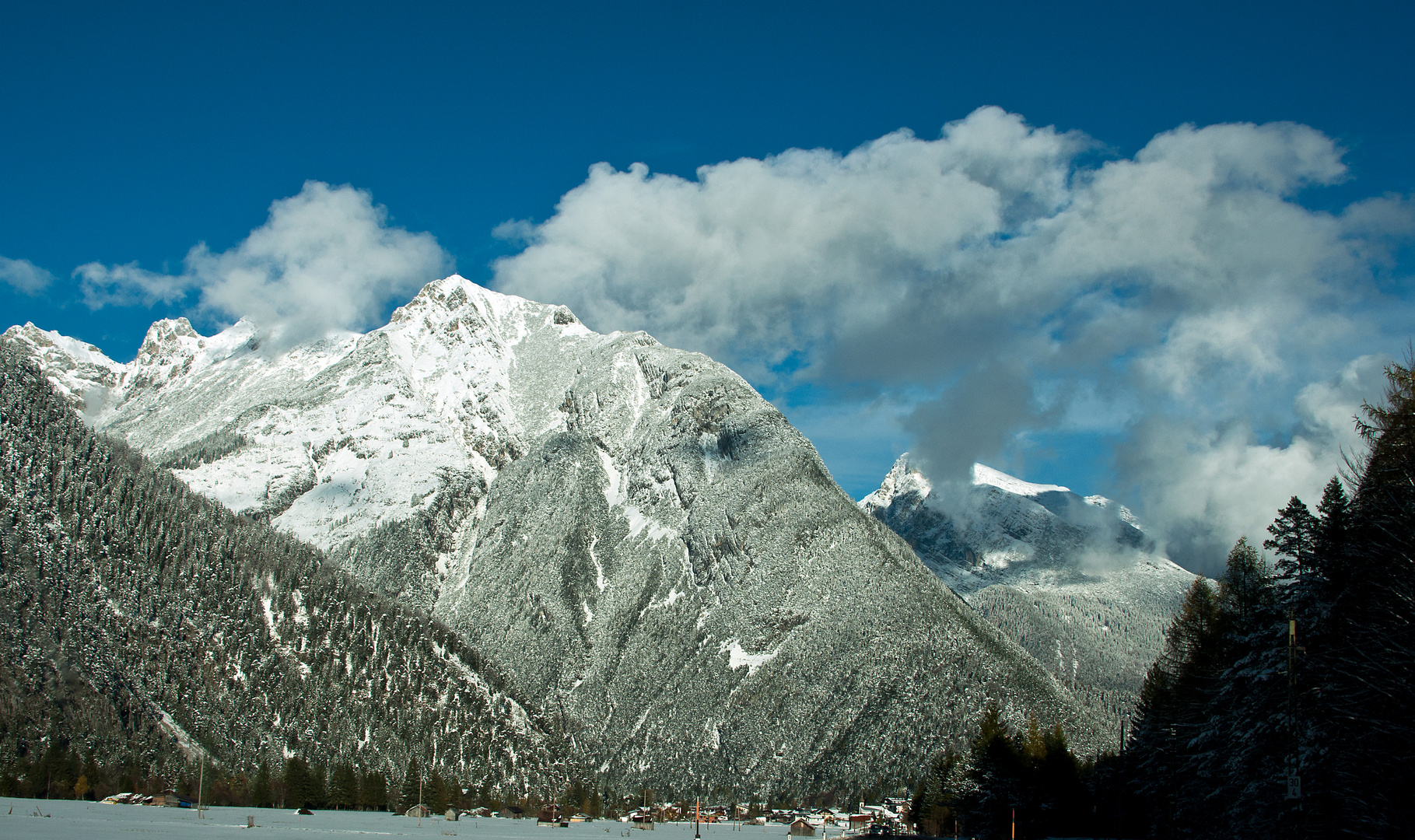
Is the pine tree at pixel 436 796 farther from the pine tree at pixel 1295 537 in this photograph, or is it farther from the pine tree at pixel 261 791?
the pine tree at pixel 1295 537

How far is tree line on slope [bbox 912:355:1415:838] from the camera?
31734mm

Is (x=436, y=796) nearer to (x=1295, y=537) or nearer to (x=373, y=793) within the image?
(x=373, y=793)

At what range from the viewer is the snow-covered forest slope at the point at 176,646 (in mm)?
135875

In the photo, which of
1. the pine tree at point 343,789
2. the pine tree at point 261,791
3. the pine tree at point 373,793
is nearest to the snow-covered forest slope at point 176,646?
the pine tree at point 261,791

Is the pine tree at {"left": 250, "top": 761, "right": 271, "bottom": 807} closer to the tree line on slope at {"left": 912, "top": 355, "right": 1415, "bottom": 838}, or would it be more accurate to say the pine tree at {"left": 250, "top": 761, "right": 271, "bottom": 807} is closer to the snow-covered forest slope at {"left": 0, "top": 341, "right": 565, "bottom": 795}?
the snow-covered forest slope at {"left": 0, "top": 341, "right": 565, "bottom": 795}

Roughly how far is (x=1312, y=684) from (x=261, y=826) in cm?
7841

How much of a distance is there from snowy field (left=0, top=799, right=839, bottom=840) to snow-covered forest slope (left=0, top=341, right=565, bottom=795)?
25422 millimetres

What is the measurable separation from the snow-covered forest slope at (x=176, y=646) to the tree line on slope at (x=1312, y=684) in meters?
116

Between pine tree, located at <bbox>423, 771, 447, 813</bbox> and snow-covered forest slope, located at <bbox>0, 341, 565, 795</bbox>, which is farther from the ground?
snow-covered forest slope, located at <bbox>0, 341, 565, 795</bbox>

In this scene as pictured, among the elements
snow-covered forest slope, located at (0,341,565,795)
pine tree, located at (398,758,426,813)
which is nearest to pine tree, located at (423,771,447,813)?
pine tree, located at (398,758,426,813)

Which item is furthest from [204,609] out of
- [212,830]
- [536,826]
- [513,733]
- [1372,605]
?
[1372,605]

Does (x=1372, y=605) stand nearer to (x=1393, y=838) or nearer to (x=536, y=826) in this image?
(x=1393, y=838)

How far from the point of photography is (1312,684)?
1583 inches

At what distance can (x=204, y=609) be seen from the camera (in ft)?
559
